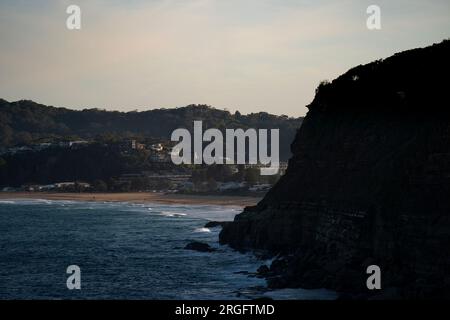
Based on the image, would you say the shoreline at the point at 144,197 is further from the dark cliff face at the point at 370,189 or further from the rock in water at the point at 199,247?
the dark cliff face at the point at 370,189

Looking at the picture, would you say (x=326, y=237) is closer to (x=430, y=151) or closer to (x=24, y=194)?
(x=430, y=151)

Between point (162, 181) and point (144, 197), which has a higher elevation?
point (162, 181)

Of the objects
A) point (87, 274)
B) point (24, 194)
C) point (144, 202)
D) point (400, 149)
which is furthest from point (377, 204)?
point (24, 194)

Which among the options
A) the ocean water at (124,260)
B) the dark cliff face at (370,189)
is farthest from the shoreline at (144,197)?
the dark cliff face at (370,189)

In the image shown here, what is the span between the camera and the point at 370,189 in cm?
4550

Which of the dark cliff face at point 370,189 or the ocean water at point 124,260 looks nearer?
the dark cliff face at point 370,189

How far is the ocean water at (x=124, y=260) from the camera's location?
45031 millimetres

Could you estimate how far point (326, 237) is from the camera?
48344mm

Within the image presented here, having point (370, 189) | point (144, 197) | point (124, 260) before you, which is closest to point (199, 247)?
point (124, 260)

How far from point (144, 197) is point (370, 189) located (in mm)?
110025

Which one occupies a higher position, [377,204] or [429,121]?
[429,121]

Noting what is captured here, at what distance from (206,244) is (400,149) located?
1000 inches

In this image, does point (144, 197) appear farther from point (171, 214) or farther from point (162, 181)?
point (171, 214)

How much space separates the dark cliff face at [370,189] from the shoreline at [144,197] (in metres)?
61.9
